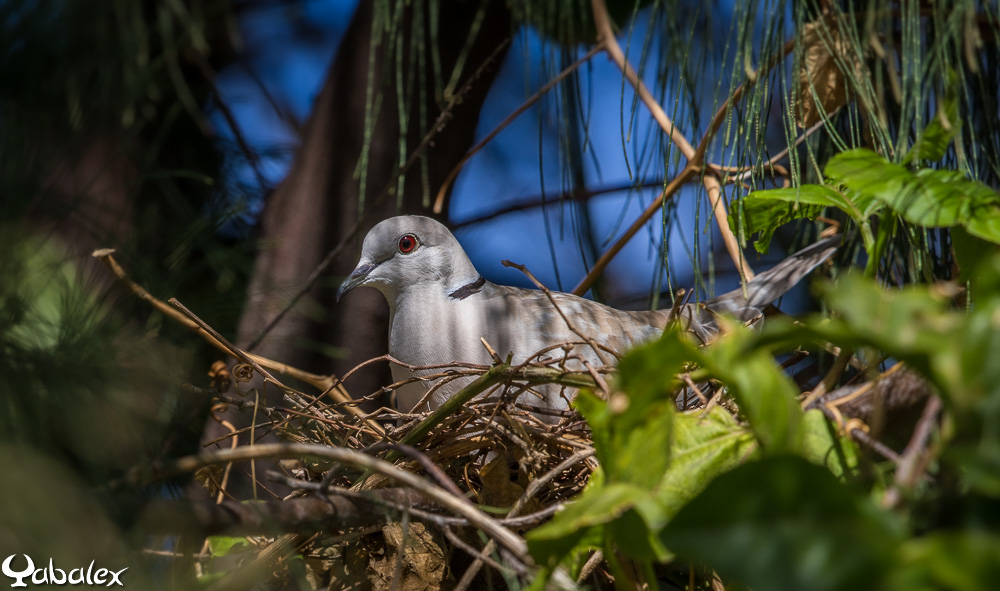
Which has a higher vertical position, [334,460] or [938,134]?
[938,134]

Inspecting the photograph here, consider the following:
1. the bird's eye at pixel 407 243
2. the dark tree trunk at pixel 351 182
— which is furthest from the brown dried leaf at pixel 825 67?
the dark tree trunk at pixel 351 182

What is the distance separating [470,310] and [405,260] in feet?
0.85

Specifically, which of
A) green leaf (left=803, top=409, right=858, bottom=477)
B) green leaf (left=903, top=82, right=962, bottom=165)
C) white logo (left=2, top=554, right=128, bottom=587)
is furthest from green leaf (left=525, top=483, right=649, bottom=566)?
green leaf (left=903, top=82, right=962, bottom=165)

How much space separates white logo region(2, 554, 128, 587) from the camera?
0.68 meters

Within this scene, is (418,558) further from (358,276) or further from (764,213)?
(358,276)

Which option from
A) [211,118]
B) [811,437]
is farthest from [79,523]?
[211,118]

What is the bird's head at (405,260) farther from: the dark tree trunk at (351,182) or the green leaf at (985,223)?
the green leaf at (985,223)

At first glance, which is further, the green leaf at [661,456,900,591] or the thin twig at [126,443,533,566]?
the thin twig at [126,443,533,566]

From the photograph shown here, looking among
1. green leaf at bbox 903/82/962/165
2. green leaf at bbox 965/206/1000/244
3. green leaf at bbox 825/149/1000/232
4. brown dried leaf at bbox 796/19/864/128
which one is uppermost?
brown dried leaf at bbox 796/19/864/128

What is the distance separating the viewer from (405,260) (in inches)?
93.6

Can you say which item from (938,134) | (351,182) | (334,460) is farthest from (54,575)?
(351,182)

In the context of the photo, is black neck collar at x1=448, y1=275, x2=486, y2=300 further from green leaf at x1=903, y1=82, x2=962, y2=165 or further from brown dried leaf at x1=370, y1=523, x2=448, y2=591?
green leaf at x1=903, y1=82, x2=962, y2=165

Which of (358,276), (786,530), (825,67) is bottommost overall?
(358,276)

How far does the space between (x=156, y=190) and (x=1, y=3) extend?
38 centimetres
